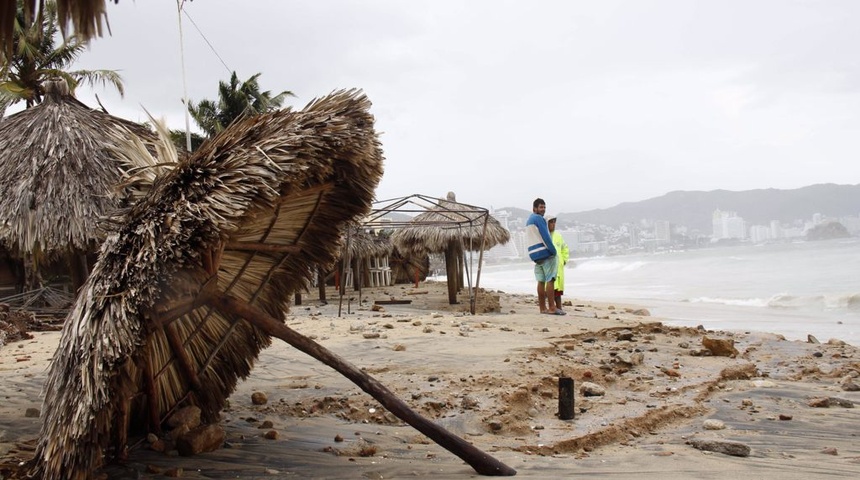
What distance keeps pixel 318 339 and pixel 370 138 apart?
4.37 metres

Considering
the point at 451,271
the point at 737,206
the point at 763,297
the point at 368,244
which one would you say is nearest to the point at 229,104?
the point at 368,244

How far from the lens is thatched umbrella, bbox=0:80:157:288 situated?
19.2 ft

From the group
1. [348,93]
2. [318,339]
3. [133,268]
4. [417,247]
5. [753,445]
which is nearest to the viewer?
[133,268]

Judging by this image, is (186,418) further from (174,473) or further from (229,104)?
(229,104)

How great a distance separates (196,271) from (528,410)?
2.92m

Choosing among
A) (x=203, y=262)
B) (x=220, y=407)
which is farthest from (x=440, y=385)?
(x=203, y=262)

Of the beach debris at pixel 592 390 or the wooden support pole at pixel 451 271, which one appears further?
the wooden support pole at pixel 451 271

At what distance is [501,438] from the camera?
4.70 meters

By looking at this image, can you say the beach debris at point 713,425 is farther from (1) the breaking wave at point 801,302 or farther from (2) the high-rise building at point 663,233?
(2) the high-rise building at point 663,233

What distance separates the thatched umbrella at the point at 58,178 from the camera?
19.2 feet

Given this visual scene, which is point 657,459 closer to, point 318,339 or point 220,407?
point 220,407

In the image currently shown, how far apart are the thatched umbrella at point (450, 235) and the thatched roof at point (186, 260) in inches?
Answer: 413

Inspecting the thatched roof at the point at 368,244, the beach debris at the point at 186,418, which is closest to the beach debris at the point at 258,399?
the beach debris at the point at 186,418

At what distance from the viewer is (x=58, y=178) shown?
234 inches
